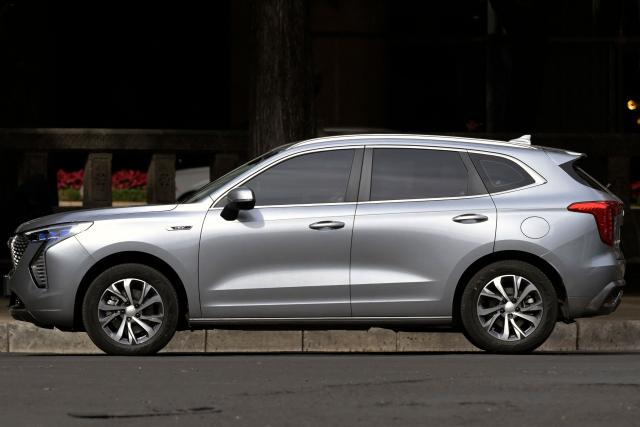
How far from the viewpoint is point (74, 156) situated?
22.3 metres

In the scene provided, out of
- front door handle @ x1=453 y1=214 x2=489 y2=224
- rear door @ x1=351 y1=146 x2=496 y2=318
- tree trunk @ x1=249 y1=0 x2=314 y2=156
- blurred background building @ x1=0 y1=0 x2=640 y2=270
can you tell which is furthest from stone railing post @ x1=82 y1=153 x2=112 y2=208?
front door handle @ x1=453 y1=214 x2=489 y2=224

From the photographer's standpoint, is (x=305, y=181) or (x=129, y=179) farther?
(x=129, y=179)

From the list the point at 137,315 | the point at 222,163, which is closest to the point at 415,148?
the point at 137,315

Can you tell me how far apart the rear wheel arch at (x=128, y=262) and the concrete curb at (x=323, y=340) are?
116 centimetres

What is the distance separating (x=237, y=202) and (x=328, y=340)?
5.85ft

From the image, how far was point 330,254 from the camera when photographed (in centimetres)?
1120

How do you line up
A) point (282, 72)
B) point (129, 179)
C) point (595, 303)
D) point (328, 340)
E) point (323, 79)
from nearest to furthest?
1. point (595, 303)
2. point (328, 340)
3. point (282, 72)
4. point (129, 179)
5. point (323, 79)

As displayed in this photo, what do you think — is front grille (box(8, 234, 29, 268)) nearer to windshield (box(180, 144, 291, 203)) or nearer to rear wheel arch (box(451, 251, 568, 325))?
windshield (box(180, 144, 291, 203))

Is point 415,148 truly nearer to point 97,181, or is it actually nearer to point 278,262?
point 278,262

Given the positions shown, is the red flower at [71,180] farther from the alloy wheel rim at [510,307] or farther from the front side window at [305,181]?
the alloy wheel rim at [510,307]

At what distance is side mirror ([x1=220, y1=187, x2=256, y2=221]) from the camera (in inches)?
432
